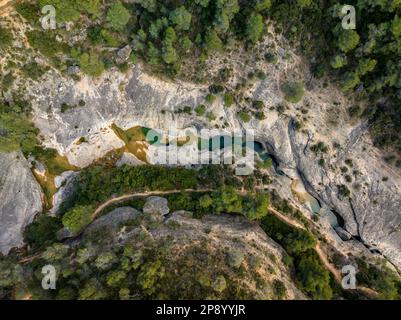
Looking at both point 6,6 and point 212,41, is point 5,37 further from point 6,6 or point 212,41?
point 212,41

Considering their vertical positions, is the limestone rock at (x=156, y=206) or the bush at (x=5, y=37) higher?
the bush at (x=5, y=37)

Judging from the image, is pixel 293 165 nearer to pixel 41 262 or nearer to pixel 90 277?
pixel 90 277

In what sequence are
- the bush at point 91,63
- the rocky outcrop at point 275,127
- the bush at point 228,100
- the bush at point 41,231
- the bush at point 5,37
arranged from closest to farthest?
the bush at point 5,37, the bush at point 91,63, the rocky outcrop at point 275,127, the bush at point 41,231, the bush at point 228,100

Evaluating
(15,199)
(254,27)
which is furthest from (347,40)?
(15,199)

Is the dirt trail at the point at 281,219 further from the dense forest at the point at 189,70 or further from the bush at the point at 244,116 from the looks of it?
the bush at the point at 244,116

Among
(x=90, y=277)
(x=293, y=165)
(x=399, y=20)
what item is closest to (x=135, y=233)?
(x=90, y=277)

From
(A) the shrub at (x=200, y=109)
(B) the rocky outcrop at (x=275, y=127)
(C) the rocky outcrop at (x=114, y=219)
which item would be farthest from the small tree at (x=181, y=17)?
(C) the rocky outcrop at (x=114, y=219)

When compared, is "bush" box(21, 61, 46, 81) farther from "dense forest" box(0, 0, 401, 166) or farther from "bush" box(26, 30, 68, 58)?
"bush" box(26, 30, 68, 58)
